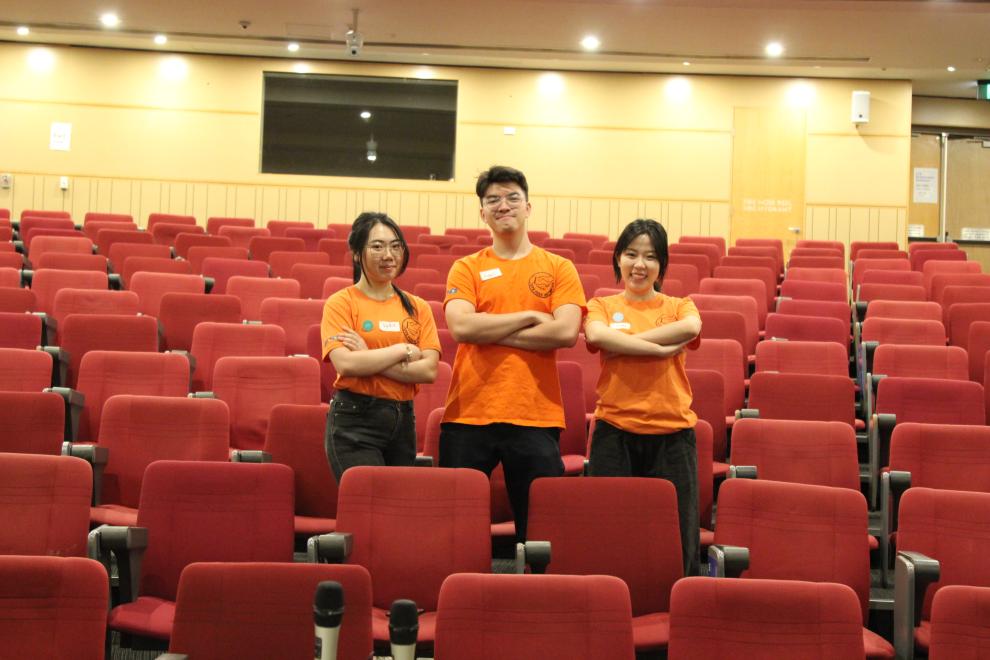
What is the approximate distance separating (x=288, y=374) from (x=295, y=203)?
6364 millimetres

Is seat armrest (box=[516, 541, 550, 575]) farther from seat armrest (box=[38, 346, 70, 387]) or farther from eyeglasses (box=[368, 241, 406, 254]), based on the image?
seat armrest (box=[38, 346, 70, 387])

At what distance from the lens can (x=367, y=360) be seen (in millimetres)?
2438

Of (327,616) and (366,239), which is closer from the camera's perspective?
(327,616)

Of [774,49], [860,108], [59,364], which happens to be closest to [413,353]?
[59,364]

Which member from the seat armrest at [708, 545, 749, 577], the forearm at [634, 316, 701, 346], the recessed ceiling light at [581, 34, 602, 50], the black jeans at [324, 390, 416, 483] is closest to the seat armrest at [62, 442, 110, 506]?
the black jeans at [324, 390, 416, 483]

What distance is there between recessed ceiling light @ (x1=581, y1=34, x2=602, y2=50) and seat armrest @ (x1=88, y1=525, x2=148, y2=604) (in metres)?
6.76

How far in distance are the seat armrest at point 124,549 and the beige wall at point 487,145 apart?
24.4 ft

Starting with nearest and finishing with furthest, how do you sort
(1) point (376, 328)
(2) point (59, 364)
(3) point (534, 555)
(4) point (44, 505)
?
(3) point (534, 555) → (4) point (44, 505) → (1) point (376, 328) → (2) point (59, 364)

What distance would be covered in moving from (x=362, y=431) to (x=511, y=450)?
354 mm

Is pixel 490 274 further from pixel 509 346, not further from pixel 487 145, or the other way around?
pixel 487 145

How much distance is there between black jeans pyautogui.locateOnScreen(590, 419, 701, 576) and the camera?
247 cm

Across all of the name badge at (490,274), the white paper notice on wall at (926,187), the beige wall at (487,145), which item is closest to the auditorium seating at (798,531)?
the name badge at (490,274)

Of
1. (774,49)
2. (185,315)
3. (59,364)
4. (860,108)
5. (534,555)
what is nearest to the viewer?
(534,555)

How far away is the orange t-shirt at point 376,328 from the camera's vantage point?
2.49 meters
